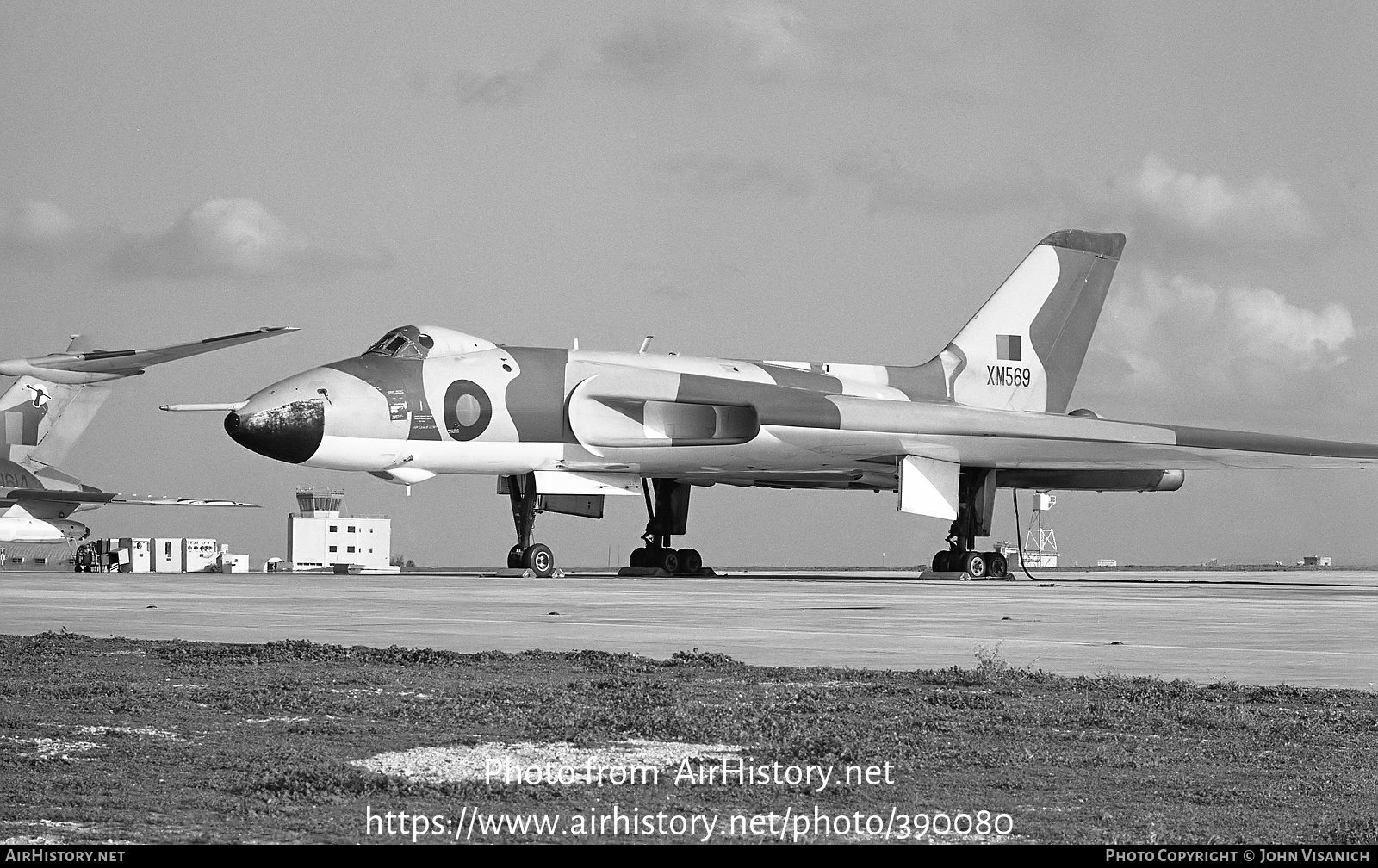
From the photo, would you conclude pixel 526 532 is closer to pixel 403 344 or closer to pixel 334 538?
pixel 403 344

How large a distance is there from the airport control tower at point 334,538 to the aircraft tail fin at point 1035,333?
45010 mm

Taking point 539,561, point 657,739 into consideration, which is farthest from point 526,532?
point 657,739

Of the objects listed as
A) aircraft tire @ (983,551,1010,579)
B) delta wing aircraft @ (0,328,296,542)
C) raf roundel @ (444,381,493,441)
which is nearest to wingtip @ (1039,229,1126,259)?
aircraft tire @ (983,551,1010,579)

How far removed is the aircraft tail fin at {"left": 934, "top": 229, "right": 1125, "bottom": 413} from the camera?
34.2 m

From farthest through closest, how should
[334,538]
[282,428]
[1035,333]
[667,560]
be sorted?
1. [334,538]
2. [1035,333]
3. [667,560]
4. [282,428]

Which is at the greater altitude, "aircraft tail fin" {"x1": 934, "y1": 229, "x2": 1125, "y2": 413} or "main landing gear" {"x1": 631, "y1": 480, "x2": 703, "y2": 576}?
"aircraft tail fin" {"x1": 934, "y1": 229, "x2": 1125, "y2": 413}

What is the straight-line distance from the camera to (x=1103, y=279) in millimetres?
35719

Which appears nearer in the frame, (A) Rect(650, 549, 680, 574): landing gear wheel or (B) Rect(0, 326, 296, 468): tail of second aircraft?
(A) Rect(650, 549, 680, 574): landing gear wheel

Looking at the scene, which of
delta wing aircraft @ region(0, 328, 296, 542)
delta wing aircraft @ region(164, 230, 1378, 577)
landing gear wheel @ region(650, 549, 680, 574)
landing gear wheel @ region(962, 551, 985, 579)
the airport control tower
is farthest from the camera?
the airport control tower

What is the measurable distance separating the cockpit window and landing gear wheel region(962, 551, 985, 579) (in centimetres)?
1094

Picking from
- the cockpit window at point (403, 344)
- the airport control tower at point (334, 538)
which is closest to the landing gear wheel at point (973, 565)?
the cockpit window at point (403, 344)

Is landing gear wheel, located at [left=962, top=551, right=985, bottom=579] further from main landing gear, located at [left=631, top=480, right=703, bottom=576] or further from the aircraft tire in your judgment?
main landing gear, located at [left=631, top=480, right=703, bottom=576]

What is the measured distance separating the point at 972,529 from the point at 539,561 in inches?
365

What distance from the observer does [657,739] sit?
273 inches
